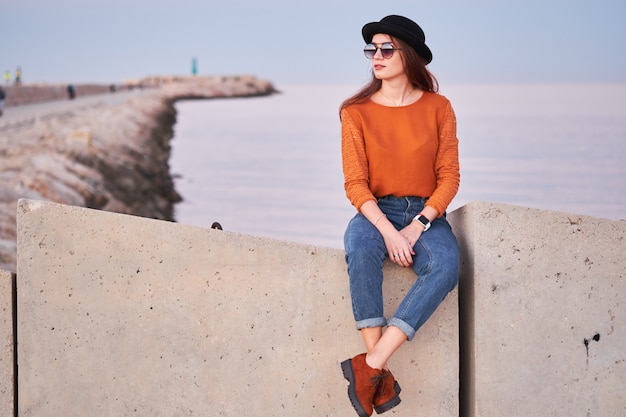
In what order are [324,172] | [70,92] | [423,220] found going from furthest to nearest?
[70,92] → [324,172] → [423,220]

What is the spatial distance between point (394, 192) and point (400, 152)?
17cm

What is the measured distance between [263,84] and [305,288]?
13517 cm

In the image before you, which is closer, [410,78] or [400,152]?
[400,152]

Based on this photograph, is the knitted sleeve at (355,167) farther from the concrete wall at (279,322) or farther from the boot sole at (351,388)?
the boot sole at (351,388)

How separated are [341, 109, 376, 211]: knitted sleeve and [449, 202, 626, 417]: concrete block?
0.43 metres

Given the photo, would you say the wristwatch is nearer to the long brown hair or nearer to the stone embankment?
the long brown hair

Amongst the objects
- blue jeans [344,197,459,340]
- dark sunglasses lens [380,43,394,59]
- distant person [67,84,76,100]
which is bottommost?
blue jeans [344,197,459,340]

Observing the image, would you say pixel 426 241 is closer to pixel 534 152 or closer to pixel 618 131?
pixel 534 152

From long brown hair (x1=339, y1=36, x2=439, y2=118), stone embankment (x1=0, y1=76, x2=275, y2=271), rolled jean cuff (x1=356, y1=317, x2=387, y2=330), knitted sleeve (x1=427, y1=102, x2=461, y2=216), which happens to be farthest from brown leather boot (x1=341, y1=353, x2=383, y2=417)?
stone embankment (x1=0, y1=76, x2=275, y2=271)

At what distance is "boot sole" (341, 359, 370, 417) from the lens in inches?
150

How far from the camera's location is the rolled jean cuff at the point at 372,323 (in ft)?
12.6

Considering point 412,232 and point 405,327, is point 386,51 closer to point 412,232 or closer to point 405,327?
point 412,232

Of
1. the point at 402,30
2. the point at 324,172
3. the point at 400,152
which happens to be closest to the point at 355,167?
the point at 400,152

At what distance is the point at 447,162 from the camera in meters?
4.19
